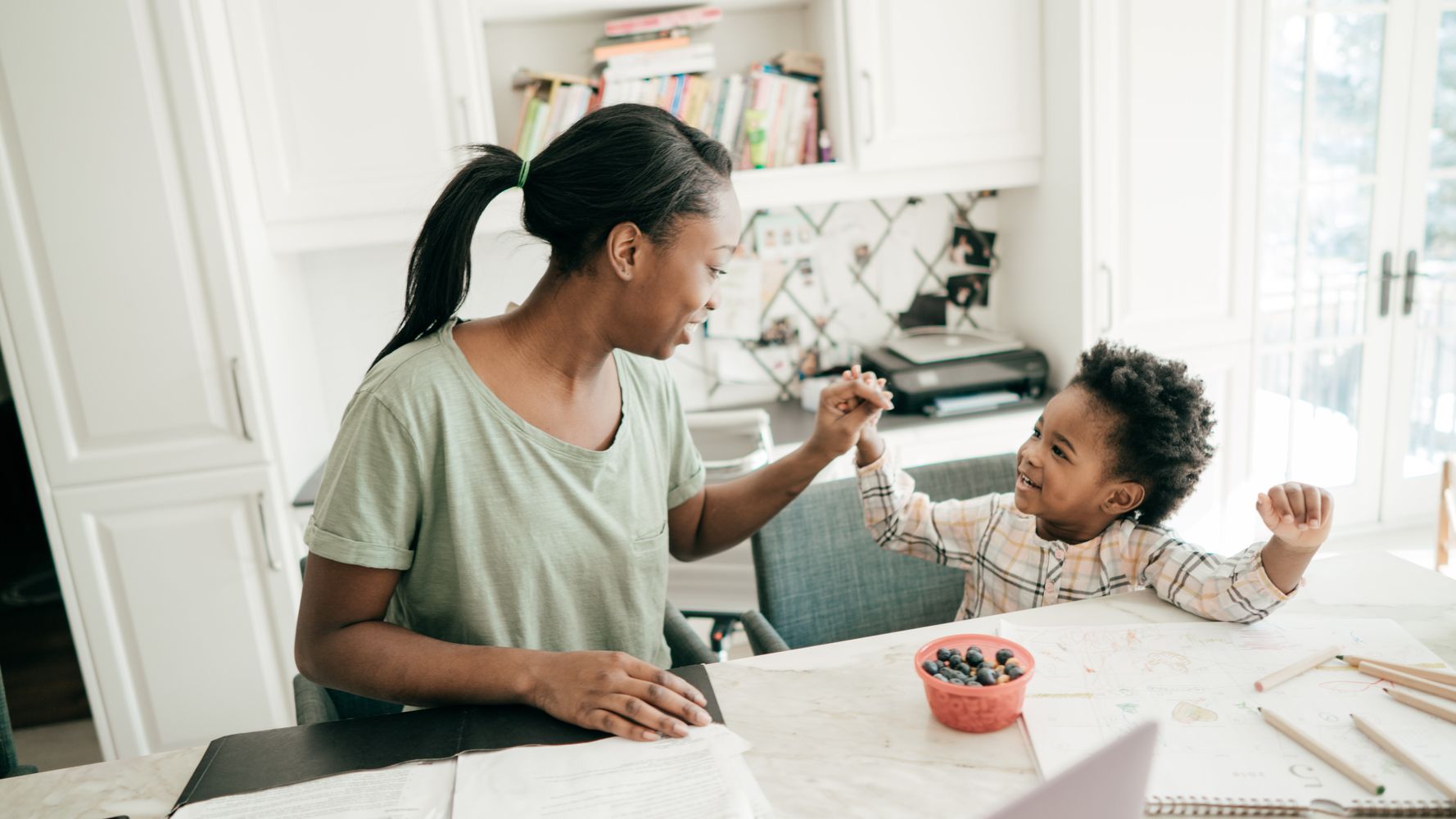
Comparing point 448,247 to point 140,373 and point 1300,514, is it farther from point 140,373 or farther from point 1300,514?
point 140,373

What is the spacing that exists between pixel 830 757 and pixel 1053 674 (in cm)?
27

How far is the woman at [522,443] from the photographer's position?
1061 mm

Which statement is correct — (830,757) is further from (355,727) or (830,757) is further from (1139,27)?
(1139,27)

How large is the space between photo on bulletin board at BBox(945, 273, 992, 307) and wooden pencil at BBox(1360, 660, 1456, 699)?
1973 mm

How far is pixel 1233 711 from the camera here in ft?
2.96

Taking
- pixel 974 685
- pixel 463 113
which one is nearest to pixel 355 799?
pixel 974 685

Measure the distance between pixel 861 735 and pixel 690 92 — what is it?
1.88 m

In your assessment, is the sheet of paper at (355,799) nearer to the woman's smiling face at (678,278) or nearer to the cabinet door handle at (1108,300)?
the woman's smiling face at (678,278)

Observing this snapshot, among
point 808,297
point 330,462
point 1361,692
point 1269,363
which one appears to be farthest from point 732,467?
point 1269,363

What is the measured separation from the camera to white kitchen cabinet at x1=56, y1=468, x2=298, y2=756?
2.11 m

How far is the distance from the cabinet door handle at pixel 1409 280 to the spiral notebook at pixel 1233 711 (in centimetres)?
232

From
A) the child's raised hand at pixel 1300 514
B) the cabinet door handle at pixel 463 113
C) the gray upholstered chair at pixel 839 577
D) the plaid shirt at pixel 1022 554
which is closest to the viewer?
the child's raised hand at pixel 1300 514

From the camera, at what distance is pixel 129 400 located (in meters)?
2.04

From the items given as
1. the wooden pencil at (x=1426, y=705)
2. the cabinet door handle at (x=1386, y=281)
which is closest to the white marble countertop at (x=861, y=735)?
the wooden pencil at (x=1426, y=705)
